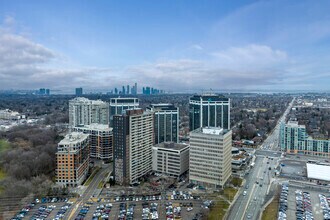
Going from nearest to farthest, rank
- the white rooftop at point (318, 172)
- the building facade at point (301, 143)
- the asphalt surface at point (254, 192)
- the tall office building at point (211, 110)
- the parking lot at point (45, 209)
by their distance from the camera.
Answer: the parking lot at point (45, 209), the asphalt surface at point (254, 192), the white rooftop at point (318, 172), the building facade at point (301, 143), the tall office building at point (211, 110)

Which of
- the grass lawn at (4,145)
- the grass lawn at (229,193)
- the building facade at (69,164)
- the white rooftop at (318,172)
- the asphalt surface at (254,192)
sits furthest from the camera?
the grass lawn at (4,145)

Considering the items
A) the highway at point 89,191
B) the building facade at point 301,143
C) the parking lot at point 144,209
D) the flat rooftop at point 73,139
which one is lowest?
the highway at point 89,191

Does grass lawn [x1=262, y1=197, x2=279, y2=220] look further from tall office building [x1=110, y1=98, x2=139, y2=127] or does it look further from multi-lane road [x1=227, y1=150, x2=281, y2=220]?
tall office building [x1=110, y1=98, x2=139, y2=127]

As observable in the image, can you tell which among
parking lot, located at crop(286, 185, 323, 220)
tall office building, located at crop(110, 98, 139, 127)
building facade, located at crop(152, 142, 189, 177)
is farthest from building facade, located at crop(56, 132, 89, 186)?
parking lot, located at crop(286, 185, 323, 220)

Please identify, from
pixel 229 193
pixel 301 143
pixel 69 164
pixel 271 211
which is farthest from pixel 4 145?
pixel 301 143

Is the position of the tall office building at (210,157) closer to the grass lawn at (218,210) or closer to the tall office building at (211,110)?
the grass lawn at (218,210)

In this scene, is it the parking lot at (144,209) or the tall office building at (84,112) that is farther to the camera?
the tall office building at (84,112)

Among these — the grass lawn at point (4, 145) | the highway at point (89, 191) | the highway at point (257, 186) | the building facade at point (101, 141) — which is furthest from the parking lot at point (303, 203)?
the grass lawn at point (4, 145)
